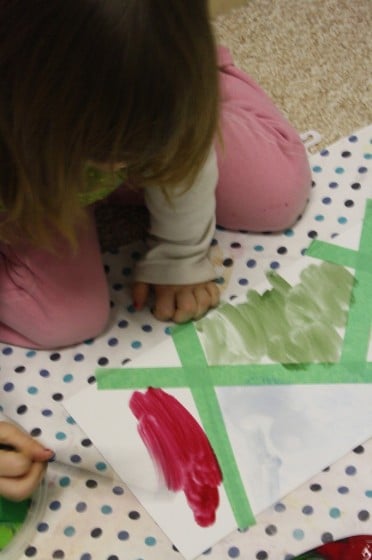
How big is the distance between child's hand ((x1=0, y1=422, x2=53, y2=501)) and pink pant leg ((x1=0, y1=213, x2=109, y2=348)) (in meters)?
0.16

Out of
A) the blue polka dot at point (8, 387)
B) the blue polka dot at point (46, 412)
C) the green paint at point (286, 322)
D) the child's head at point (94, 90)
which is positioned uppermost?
the child's head at point (94, 90)

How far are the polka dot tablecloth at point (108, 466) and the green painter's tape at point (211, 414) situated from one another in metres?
0.02

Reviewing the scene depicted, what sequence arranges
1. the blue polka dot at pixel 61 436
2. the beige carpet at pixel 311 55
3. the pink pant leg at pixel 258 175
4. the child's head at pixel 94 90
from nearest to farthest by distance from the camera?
the child's head at pixel 94 90 → the blue polka dot at pixel 61 436 → the pink pant leg at pixel 258 175 → the beige carpet at pixel 311 55

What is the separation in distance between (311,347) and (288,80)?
0.41m

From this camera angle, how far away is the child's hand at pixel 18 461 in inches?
25.4

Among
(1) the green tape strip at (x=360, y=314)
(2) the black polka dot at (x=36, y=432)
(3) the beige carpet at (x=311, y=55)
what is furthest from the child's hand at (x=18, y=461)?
(3) the beige carpet at (x=311, y=55)

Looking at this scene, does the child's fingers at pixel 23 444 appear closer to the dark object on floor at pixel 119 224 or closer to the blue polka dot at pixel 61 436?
the blue polka dot at pixel 61 436

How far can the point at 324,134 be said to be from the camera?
38.3 inches

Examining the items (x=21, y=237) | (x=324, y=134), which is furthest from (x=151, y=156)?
(x=324, y=134)

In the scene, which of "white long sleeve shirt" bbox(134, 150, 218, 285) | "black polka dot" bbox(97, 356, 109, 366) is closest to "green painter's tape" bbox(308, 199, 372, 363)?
"white long sleeve shirt" bbox(134, 150, 218, 285)

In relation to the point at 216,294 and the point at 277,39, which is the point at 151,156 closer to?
the point at 216,294

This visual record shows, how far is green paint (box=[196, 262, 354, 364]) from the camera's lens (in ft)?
2.59

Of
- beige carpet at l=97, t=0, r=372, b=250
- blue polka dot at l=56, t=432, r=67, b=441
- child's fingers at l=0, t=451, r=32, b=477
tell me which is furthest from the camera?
beige carpet at l=97, t=0, r=372, b=250

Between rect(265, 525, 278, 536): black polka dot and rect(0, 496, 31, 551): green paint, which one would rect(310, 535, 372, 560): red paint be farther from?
rect(0, 496, 31, 551): green paint
